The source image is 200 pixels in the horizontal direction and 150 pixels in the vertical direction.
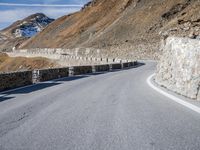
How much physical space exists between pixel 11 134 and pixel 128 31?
268ft

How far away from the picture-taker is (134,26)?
3514 inches

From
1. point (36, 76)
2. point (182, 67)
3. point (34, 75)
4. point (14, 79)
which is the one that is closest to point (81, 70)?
point (36, 76)

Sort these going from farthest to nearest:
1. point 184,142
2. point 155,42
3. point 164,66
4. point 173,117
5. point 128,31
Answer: point 128,31, point 155,42, point 164,66, point 173,117, point 184,142

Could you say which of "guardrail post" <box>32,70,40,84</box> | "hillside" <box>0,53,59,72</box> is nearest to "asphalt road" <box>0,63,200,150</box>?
"guardrail post" <box>32,70,40,84</box>

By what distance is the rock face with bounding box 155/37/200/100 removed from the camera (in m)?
12.5

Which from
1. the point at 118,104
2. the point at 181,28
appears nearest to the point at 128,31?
the point at 181,28

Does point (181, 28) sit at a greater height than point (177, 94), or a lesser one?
greater

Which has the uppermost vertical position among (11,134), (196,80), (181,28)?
Answer: (181,28)

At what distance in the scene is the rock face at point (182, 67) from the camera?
1250 centimetres

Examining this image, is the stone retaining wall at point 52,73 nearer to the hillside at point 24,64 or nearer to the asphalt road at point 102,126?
the asphalt road at point 102,126

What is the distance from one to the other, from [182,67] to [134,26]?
249 ft

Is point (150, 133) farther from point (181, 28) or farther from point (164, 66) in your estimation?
point (181, 28)

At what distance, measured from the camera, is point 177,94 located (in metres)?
13.9

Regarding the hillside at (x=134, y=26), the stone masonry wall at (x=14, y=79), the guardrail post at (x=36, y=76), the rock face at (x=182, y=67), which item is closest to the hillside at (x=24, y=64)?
the hillside at (x=134, y=26)
